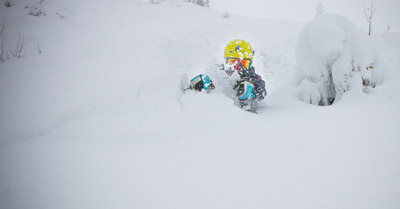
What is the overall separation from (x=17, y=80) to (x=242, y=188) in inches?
147

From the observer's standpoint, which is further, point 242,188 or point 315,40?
point 315,40

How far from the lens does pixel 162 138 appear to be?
199 cm

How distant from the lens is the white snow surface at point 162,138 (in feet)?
3.82

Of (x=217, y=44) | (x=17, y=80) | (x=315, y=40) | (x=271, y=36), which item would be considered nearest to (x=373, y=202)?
(x=315, y=40)

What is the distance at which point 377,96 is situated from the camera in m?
2.96

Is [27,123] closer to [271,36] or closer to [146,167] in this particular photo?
[146,167]

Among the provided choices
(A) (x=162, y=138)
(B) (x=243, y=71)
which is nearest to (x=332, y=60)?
(B) (x=243, y=71)

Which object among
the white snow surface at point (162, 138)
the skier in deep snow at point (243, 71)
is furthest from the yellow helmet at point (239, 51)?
the white snow surface at point (162, 138)

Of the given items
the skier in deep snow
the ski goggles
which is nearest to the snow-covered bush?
the skier in deep snow

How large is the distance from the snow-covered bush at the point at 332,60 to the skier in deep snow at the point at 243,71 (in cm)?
120

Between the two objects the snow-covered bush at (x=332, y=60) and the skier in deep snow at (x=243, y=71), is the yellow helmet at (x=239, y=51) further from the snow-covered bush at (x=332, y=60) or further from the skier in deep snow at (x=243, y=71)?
the snow-covered bush at (x=332, y=60)

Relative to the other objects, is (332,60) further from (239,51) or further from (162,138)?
(162,138)

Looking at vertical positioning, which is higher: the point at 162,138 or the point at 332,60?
the point at 332,60

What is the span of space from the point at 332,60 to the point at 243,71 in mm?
A: 2013
